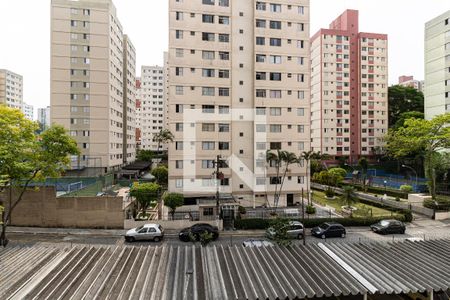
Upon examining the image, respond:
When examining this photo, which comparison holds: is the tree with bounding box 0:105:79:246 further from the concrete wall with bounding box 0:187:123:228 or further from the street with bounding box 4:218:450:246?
the street with bounding box 4:218:450:246

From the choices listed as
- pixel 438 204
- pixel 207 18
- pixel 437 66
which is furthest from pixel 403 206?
pixel 207 18

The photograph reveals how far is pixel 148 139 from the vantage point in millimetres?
117750

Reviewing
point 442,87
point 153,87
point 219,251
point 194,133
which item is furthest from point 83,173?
point 153,87

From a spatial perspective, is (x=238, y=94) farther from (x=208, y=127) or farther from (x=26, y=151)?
(x=26, y=151)

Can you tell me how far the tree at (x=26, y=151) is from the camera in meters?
20.5

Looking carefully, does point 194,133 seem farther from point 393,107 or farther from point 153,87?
point 153,87

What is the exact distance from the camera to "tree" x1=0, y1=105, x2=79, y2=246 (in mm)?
20453

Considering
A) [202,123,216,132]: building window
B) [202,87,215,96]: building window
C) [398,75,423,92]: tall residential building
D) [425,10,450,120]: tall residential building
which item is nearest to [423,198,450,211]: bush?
[425,10,450,120]: tall residential building

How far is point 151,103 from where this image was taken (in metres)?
120

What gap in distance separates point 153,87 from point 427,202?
108932 mm

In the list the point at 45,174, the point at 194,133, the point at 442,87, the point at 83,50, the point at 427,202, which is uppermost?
the point at 83,50

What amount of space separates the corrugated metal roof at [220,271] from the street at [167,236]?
9.26m

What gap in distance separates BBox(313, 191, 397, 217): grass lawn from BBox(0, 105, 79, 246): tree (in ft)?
101

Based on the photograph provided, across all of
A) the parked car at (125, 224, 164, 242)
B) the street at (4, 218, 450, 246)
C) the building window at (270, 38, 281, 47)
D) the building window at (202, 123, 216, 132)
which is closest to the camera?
the street at (4, 218, 450, 246)
